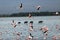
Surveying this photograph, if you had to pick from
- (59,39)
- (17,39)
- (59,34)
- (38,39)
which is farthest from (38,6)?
(59,34)

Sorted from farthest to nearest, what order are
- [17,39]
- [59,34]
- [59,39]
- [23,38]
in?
[59,34]
[23,38]
[59,39]
[17,39]

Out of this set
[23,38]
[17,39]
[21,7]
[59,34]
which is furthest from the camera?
[59,34]

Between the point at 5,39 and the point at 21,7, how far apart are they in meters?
9.42

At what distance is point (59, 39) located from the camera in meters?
19.7

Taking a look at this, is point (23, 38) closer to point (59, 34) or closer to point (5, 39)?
point (5, 39)

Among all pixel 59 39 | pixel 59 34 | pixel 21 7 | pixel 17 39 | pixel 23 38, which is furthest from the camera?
pixel 59 34

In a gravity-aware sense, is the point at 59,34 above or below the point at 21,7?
below

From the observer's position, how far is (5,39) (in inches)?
856

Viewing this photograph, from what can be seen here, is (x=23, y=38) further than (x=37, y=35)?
No

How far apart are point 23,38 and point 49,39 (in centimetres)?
205

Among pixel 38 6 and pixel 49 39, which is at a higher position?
pixel 38 6

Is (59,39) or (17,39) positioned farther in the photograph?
(59,39)

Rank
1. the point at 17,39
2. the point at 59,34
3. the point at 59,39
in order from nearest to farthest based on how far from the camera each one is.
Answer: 1. the point at 17,39
2. the point at 59,39
3. the point at 59,34

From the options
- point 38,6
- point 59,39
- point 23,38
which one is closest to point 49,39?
point 59,39
